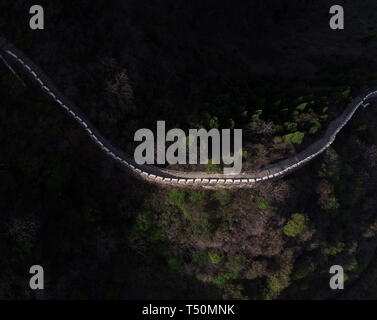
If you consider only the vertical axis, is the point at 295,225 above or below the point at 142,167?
below

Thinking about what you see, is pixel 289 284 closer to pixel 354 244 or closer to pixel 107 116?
pixel 354 244

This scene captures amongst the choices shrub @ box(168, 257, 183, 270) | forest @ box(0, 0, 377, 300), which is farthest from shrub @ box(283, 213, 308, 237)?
shrub @ box(168, 257, 183, 270)

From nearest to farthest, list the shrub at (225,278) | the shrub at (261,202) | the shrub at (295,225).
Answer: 1. the shrub at (261,202)
2. the shrub at (295,225)
3. the shrub at (225,278)

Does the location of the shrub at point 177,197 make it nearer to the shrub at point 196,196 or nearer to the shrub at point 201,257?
the shrub at point 196,196

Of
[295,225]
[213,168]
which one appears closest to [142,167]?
[213,168]

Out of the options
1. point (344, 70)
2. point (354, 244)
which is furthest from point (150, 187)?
point (344, 70)

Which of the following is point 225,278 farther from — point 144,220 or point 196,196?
point 144,220

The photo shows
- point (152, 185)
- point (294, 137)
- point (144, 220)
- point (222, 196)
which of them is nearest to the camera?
point (222, 196)

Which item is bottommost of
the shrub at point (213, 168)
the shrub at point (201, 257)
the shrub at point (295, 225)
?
the shrub at point (201, 257)

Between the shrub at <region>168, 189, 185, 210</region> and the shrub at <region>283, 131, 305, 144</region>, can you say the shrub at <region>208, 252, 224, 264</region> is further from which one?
the shrub at <region>283, 131, 305, 144</region>

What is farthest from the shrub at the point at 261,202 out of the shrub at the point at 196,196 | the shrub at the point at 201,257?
the shrub at the point at 201,257
